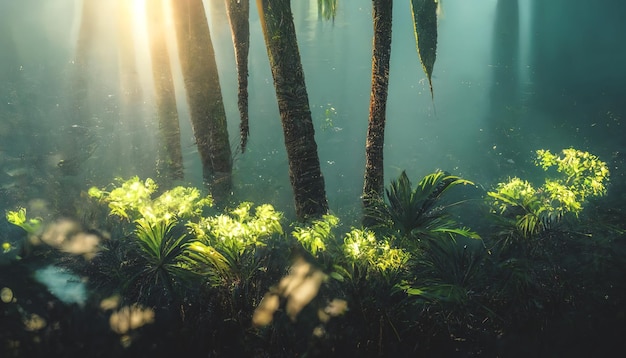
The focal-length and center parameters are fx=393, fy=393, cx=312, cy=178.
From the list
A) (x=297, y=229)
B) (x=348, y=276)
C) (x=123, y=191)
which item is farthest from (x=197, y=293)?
(x=123, y=191)

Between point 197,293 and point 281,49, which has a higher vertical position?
point 281,49

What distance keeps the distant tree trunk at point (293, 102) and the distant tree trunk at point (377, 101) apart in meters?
0.79

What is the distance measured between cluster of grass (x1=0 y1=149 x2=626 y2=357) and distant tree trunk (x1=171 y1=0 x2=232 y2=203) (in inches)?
70.4

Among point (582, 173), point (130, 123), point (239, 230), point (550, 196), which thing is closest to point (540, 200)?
point (550, 196)

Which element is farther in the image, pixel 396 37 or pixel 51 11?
pixel 396 37

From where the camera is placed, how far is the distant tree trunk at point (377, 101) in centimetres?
558

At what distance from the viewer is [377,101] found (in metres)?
5.68

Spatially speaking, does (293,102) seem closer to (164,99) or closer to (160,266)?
(160,266)

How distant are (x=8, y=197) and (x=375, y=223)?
895 cm

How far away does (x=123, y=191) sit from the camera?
21.8 ft

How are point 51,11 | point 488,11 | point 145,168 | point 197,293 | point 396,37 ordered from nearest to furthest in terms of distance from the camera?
point 197,293, point 145,168, point 51,11, point 396,37, point 488,11

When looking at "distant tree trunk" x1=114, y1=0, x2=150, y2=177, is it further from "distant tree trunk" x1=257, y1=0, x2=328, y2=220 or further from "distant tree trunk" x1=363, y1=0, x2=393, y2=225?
"distant tree trunk" x1=363, y1=0, x2=393, y2=225

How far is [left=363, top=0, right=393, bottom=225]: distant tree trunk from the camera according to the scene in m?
5.58

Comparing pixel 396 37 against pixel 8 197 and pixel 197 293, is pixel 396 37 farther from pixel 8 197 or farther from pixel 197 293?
pixel 197 293
